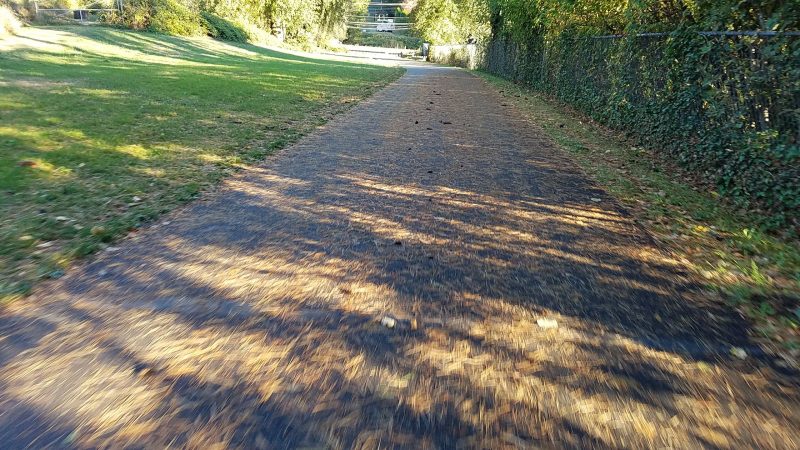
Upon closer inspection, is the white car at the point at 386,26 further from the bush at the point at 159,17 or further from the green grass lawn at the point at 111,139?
the green grass lawn at the point at 111,139

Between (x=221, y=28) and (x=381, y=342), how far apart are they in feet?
131

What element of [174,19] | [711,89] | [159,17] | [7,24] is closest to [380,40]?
[174,19]

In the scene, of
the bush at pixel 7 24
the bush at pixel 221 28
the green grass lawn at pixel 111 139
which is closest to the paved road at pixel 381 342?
the green grass lawn at pixel 111 139

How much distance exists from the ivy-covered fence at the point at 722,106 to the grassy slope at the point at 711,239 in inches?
12.2

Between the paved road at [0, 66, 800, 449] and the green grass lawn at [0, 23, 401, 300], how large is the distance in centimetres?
61

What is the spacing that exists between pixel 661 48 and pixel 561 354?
7481mm

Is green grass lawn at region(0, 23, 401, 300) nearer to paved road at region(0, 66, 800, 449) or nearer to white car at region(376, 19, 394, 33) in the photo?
paved road at region(0, 66, 800, 449)

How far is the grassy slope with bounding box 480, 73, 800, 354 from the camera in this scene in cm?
372

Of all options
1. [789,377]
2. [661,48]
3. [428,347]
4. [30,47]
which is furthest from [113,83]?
[789,377]

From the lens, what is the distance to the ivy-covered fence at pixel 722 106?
5328 mm

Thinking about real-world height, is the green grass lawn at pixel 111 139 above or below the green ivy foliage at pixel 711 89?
below

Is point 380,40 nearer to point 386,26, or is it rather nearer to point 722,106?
point 386,26

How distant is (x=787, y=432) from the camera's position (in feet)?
8.13

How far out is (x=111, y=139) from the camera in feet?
26.3
